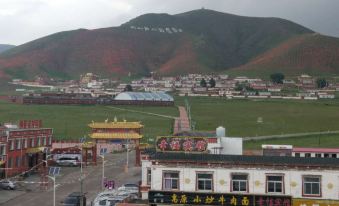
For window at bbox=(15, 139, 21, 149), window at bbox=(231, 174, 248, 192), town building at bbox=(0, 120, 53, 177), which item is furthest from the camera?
window at bbox=(15, 139, 21, 149)

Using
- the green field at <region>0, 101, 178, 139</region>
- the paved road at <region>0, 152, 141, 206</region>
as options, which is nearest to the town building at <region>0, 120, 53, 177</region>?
the paved road at <region>0, 152, 141, 206</region>

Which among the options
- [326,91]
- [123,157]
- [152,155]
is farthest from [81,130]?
[326,91]

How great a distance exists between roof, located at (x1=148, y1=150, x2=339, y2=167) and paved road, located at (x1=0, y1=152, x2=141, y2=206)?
484 inches

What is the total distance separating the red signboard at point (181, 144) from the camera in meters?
27.6

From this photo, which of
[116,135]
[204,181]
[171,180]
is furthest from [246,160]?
[116,135]

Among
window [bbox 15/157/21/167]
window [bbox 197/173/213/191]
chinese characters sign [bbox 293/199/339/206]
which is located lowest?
window [bbox 15/157/21/167]

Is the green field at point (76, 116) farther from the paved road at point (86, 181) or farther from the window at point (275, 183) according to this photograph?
the window at point (275, 183)

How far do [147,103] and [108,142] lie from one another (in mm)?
76640

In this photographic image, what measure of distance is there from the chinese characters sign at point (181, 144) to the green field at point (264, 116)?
5952 cm

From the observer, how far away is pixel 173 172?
82.2 feet

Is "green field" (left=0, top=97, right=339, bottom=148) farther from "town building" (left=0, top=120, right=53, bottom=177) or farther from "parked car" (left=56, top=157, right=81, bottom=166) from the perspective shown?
"town building" (left=0, top=120, right=53, bottom=177)

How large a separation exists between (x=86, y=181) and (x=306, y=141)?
39.4m

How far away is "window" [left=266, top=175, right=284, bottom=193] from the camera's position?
969 inches

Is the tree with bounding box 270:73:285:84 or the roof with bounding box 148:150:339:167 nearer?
the roof with bounding box 148:150:339:167
